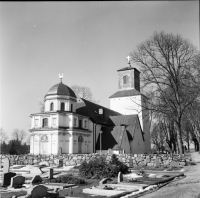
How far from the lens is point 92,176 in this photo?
1505 cm

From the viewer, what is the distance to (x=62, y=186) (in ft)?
35.7

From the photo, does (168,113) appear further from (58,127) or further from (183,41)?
(58,127)

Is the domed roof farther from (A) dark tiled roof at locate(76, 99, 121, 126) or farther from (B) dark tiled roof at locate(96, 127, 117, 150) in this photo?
(B) dark tiled roof at locate(96, 127, 117, 150)

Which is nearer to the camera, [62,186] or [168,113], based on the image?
Result: [62,186]

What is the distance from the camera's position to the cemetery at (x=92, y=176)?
9.91 m

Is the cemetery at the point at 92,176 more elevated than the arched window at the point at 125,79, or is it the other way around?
the arched window at the point at 125,79

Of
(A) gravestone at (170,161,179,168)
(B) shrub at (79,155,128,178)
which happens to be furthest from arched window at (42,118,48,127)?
(A) gravestone at (170,161,179,168)

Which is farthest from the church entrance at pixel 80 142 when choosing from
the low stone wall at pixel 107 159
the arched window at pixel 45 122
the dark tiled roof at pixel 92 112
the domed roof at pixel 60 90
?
the low stone wall at pixel 107 159

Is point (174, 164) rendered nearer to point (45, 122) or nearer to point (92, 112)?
point (45, 122)

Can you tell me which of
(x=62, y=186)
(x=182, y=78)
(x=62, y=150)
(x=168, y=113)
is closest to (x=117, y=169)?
(x=62, y=186)

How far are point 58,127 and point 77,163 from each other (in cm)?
1137

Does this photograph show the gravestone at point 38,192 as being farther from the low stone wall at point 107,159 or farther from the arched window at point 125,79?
the arched window at point 125,79

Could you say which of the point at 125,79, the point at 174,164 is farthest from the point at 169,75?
the point at 125,79

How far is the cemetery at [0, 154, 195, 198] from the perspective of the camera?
9.91 metres
